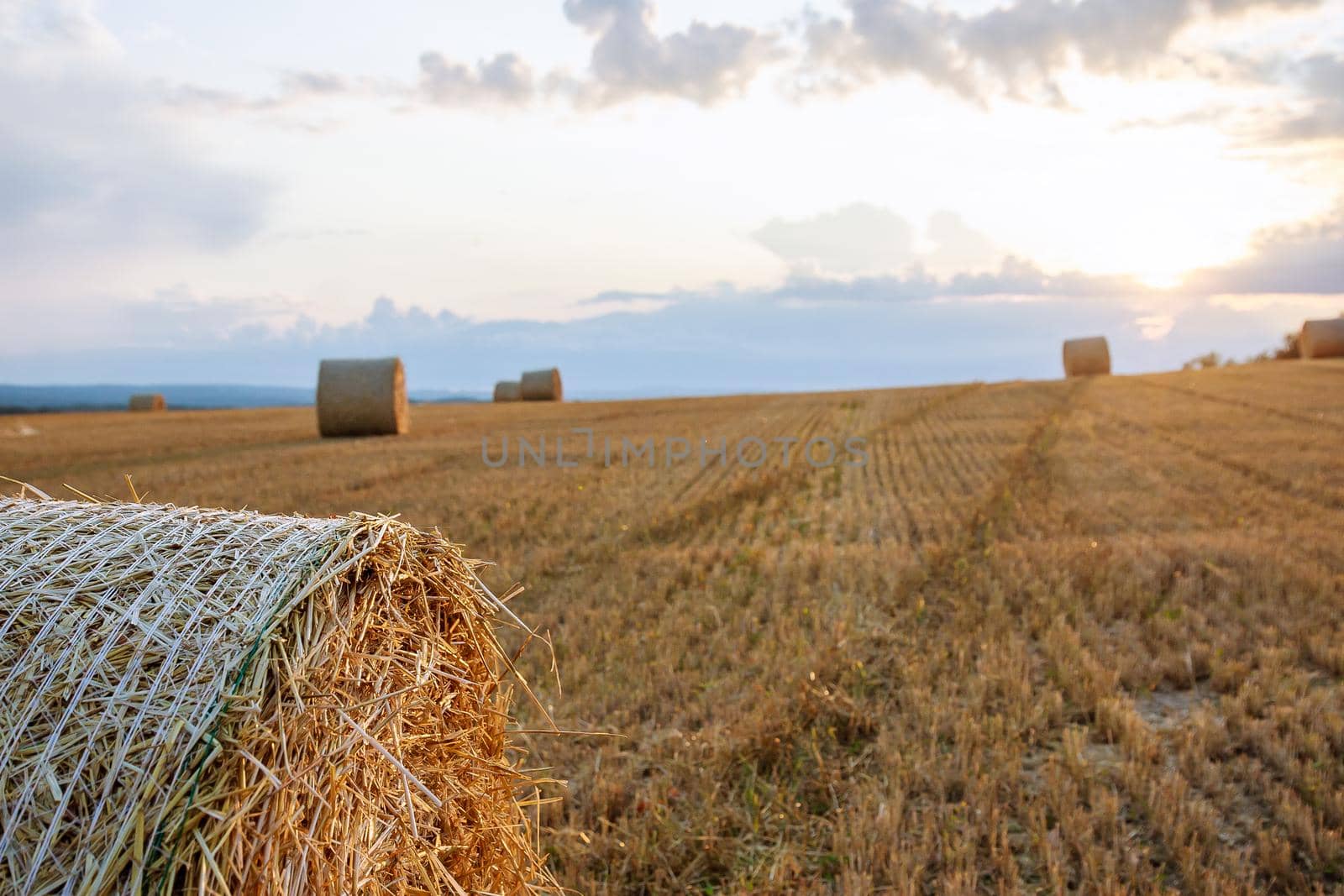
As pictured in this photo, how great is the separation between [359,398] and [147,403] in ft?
74.3

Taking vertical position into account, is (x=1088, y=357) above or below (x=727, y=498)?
above

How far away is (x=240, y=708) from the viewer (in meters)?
2.29

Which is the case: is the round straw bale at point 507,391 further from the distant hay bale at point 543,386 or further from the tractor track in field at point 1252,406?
the tractor track in field at point 1252,406

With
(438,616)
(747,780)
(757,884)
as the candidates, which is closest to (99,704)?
(438,616)

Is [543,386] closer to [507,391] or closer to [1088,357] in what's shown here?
[507,391]

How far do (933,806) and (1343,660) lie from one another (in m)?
3.52

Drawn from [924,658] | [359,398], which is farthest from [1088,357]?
[924,658]

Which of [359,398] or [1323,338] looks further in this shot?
[1323,338]

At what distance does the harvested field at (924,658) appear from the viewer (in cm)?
397

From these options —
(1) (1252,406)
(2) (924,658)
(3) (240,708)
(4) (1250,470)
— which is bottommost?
(2) (924,658)

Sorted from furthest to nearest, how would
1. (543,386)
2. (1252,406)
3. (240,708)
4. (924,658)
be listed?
(543,386) < (1252,406) < (924,658) < (240,708)

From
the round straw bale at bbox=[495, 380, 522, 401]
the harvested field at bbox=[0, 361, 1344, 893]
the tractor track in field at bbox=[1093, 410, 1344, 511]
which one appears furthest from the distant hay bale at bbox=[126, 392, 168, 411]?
the tractor track in field at bbox=[1093, 410, 1344, 511]

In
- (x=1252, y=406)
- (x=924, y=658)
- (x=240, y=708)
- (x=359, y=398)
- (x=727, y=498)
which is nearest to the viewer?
(x=240, y=708)

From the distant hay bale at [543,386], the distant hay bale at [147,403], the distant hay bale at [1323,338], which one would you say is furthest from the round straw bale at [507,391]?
the distant hay bale at [1323,338]
